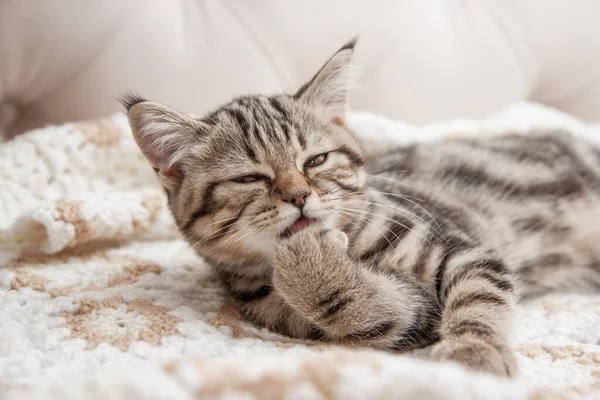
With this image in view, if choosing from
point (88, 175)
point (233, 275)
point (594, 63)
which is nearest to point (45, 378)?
point (233, 275)

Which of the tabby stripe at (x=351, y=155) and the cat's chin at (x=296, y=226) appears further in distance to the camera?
the tabby stripe at (x=351, y=155)

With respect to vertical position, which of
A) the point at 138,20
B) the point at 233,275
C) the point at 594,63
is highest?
the point at 138,20

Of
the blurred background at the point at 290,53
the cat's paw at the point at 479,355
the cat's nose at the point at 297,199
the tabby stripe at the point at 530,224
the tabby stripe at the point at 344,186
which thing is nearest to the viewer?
the cat's paw at the point at 479,355

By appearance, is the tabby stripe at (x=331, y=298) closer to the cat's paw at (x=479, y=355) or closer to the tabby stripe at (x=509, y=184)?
the cat's paw at (x=479, y=355)

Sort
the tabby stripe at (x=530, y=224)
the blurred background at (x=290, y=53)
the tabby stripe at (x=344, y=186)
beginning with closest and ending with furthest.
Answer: the tabby stripe at (x=344, y=186) < the tabby stripe at (x=530, y=224) < the blurred background at (x=290, y=53)

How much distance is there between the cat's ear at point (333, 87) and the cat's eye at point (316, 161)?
0.15 meters

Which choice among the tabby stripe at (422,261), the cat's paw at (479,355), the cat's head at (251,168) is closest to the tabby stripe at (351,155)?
the cat's head at (251,168)

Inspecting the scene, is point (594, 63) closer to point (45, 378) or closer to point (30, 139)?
point (30, 139)

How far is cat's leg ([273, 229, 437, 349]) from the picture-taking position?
0.81m

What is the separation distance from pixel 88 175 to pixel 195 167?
503 mm

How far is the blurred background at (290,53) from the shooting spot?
1412 mm

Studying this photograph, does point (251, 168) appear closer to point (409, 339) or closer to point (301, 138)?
point (301, 138)

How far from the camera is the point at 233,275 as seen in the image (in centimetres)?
104

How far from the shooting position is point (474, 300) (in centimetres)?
88
